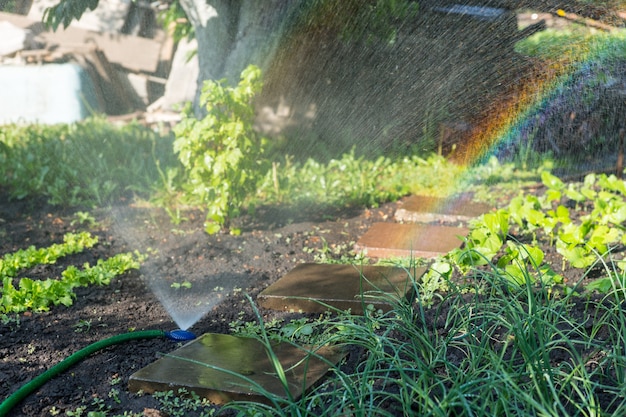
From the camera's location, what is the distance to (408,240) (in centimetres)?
449

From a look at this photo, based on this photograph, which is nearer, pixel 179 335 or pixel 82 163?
pixel 179 335

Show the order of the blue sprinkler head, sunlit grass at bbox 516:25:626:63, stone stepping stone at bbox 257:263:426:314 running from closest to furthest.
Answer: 1. the blue sprinkler head
2. stone stepping stone at bbox 257:263:426:314
3. sunlit grass at bbox 516:25:626:63

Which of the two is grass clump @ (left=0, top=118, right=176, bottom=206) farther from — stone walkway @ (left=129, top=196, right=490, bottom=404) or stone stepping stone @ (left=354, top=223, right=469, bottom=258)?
stone walkway @ (left=129, top=196, right=490, bottom=404)

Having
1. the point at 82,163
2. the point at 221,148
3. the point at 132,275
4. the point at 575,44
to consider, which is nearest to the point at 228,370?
the point at 132,275

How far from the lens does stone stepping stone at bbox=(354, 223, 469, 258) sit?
4230 mm

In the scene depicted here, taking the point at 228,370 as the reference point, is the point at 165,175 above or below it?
below

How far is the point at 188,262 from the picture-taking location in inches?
168

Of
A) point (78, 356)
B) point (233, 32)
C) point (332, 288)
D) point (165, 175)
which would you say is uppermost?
point (233, 32)

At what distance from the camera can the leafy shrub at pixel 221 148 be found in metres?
4.72

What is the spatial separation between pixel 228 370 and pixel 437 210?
331cm

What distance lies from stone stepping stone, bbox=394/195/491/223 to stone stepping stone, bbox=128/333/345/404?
262cm

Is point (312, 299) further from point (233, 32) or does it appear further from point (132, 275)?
point (233, 32)

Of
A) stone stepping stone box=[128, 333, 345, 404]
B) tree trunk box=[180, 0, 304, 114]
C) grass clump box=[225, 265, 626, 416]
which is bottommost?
stone stepping stone box=[128, 333, 345, 404]


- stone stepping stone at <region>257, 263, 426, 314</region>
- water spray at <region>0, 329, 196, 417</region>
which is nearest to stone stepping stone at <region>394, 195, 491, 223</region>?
stone stepping stone at <region>257, 263, 426, 314</region>
